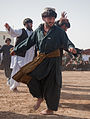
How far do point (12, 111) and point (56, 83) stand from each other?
0.97 m

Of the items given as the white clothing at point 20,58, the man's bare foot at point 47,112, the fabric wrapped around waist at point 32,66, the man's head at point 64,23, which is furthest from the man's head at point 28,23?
the man's bare foot at point 47,112

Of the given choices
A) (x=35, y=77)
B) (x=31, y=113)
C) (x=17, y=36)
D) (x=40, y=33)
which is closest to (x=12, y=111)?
(x=31, y=113)

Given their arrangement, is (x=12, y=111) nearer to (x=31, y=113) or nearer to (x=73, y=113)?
(x=31, y=113)

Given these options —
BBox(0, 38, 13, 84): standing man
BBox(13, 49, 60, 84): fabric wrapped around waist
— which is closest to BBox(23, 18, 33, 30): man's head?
BBox(13, 49, 60, 84): fabric wrapped around waist

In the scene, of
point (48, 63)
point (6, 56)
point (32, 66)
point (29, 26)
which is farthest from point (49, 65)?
point (6, 56)

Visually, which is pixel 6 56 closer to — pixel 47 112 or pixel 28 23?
pixel 28 23

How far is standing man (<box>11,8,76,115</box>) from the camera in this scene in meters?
4.98

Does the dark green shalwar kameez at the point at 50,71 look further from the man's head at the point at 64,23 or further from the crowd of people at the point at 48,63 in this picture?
the man's head at the point at 64,23

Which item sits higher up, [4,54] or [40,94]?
[4,54]

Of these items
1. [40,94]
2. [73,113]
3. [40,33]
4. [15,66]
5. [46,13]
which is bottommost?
[73,113]

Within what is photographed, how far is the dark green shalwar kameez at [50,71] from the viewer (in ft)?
16.3

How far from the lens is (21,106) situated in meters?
5.71

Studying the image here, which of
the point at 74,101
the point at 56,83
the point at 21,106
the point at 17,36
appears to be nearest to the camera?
the point at 56,83

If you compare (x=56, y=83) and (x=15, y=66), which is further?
(x=15, y=66)
